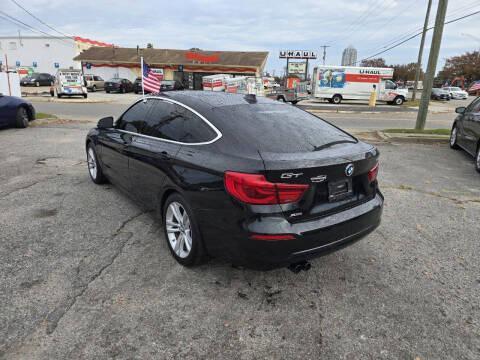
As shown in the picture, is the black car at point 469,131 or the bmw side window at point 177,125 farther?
the black car at point 469,131

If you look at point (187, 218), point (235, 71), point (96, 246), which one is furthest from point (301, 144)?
point (235, 71)

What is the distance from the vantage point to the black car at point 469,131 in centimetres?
713

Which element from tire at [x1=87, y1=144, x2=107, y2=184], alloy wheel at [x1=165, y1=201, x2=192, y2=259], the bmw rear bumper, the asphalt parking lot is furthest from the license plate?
tire at [x1=87, y1=144, x2=107, y2=184]

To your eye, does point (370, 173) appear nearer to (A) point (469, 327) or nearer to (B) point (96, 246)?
(A) point (469, 327)

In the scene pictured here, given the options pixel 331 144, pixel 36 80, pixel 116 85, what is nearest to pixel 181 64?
pixel 116 85

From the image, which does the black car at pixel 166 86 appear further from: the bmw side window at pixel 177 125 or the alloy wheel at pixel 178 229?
the alloy wheel at pixel 178 229

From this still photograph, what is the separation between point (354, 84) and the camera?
3128cm

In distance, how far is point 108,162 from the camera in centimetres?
482

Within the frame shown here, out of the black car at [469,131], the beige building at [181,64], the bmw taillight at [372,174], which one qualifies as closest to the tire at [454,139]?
the black car at [469,131]

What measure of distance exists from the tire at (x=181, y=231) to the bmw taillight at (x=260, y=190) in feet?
1.84

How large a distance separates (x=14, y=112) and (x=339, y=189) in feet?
36.6

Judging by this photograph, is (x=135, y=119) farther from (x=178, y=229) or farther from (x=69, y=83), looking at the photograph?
(x=69, y=83)

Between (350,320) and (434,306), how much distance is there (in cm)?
73

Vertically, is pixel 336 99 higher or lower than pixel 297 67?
lower
